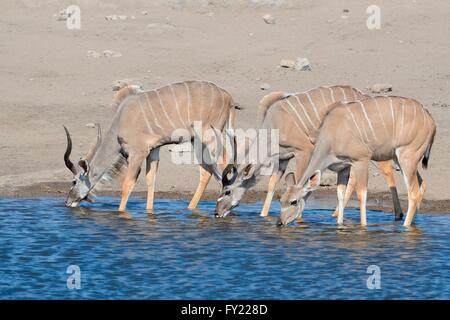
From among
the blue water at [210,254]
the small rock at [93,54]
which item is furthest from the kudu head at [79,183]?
the small rock at [93,54]

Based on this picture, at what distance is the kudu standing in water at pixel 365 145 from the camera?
12.4 m

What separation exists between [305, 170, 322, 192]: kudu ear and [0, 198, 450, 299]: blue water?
41cm

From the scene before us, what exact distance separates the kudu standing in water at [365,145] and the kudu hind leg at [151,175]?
6.06 ft

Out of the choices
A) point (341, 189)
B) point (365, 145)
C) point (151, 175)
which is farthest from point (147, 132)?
point (365, 145)

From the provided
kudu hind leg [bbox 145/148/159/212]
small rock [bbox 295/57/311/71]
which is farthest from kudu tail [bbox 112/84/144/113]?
small rock [bbox 295/57/311/71]

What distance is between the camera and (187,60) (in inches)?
785

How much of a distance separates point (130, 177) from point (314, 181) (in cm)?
222

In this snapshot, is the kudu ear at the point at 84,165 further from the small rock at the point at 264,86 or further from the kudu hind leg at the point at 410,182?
the small rock at the point at 264,86

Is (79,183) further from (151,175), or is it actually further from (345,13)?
(345,13)

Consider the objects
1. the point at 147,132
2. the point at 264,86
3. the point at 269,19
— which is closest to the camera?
the point at 147,132

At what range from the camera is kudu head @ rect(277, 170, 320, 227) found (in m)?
12.4

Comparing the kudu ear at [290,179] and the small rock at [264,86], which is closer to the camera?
the kudu ear at [290,179]

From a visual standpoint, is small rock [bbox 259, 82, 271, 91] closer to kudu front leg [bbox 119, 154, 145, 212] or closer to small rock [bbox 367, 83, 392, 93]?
small rock [bbox 367, 83, 392, 93]
